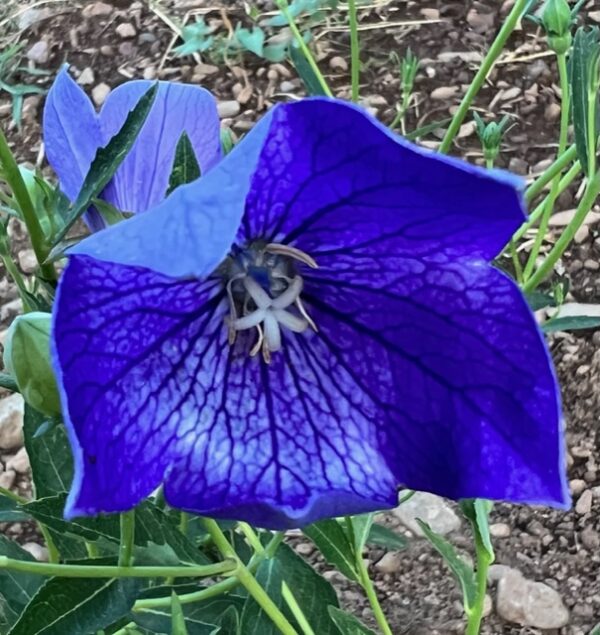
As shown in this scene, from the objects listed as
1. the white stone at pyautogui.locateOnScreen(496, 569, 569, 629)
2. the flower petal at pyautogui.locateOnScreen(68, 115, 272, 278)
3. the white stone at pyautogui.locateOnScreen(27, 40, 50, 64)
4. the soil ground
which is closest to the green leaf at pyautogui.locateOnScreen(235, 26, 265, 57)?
the soil ground

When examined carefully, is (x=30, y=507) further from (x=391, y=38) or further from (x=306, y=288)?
(x=391, y=38)

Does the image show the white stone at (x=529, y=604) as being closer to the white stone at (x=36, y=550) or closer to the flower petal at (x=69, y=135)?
the white stone at (x=36, y=550)

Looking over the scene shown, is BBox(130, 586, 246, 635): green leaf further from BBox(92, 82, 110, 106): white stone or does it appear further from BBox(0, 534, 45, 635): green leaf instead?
BBox(92, 82, 110, 106): white stone

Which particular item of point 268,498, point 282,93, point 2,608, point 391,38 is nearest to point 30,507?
point 268,498

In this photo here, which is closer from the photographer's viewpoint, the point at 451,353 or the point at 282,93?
the point at 451,353

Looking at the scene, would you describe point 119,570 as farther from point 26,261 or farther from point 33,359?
point 26,261

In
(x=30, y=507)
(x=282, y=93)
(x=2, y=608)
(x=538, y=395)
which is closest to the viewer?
(x=538, y=395)
